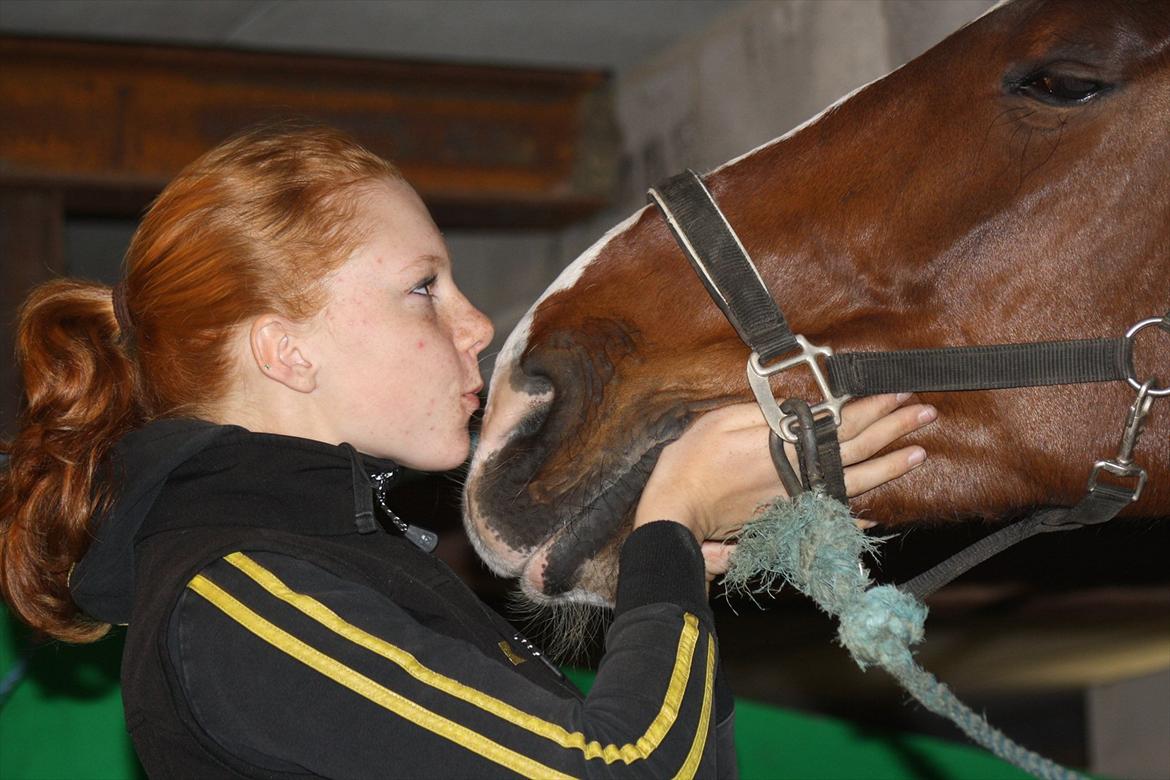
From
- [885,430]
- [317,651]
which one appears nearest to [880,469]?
[885,430]

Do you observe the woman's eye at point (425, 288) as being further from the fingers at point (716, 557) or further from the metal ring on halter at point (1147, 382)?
the metal ring on halter at point (1147, 382)

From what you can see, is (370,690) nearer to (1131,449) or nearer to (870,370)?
(870,370)

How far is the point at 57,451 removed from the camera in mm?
1265

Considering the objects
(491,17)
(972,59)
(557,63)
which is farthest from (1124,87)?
(557,63)

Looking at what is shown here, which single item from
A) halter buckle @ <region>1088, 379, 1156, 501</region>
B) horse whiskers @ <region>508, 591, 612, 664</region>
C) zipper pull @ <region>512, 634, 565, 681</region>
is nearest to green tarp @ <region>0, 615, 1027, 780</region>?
horse whiskers @ <region>508, 591, 612, 664</region>

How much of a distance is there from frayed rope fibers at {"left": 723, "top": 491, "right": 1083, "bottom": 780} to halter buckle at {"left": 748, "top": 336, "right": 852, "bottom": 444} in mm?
84

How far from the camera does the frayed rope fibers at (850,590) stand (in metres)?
1.12

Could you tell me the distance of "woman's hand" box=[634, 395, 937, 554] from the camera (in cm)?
127

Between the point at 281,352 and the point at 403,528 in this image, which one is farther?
the point at 403,528

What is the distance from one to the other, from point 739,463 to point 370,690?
1.55ft

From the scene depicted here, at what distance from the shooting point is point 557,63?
3.89 meters

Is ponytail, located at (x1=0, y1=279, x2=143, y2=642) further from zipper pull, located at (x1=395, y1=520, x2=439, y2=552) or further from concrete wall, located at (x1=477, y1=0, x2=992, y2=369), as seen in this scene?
concrete wall, located at (x1=477, y1=0, x2=992, y2=369)

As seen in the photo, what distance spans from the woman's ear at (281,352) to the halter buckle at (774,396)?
48cm

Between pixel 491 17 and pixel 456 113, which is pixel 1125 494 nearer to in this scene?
pixel 491 17
